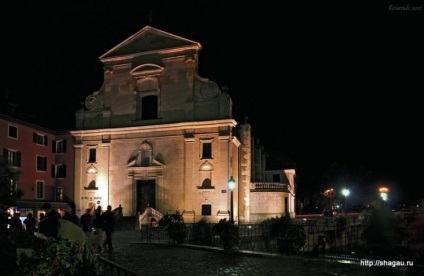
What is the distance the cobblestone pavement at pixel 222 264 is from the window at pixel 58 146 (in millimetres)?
33750

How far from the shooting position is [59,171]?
164ft

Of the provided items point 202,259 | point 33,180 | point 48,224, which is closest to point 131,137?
point 33,180

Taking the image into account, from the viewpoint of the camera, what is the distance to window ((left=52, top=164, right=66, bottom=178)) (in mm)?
49875

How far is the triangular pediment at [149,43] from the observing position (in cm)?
4378

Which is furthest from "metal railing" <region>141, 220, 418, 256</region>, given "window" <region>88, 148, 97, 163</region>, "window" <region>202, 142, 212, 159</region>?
"window" <region>88, 148, 97, 163</region>

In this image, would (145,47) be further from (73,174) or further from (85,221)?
(85,221)

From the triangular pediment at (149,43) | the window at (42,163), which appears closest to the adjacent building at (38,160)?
the window at (42,163)

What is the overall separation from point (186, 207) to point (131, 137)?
30.1 feet

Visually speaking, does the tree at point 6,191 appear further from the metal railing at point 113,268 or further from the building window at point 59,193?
the building window at point 59,193

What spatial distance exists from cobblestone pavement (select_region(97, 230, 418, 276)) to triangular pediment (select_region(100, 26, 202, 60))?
91.5 feet

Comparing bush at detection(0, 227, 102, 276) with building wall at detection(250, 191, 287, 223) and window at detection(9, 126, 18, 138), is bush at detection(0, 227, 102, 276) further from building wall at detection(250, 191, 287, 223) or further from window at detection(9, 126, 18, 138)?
window at detection(9, 126, 18, 138)

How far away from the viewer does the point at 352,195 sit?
8381 cm

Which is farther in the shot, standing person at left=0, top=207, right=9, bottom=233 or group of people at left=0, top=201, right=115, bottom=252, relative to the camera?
standing person at left=0, top=207, right=9, bottom=233

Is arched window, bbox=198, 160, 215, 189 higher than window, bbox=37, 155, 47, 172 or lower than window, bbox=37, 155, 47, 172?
lower
